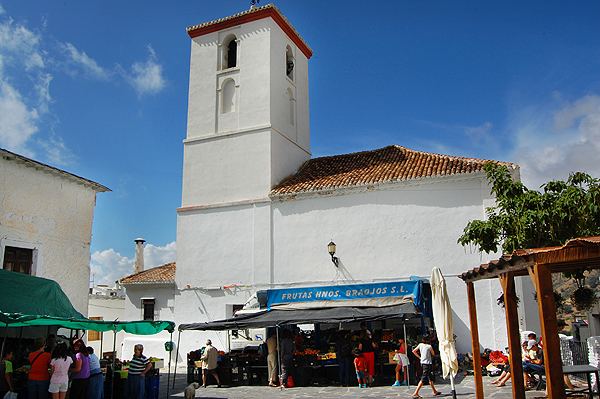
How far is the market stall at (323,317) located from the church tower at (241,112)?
541 cm

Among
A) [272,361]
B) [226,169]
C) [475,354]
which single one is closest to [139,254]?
[226,169]

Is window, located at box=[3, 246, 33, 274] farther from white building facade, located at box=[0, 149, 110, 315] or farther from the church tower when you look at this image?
the church tower

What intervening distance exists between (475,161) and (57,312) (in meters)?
13.1

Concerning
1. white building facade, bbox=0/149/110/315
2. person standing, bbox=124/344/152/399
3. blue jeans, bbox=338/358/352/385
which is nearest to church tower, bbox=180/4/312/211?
white building facade, bbox=0/149/110/315

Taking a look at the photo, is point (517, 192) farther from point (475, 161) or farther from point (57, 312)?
point (57, 312)

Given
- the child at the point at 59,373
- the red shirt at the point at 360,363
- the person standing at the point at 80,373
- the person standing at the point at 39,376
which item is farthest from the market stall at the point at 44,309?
the red shirt at the point at 360,363

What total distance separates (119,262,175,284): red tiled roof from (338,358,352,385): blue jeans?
9.70 metres

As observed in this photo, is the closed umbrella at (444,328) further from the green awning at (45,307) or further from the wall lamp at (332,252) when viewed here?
the wall lamp at (332,252)

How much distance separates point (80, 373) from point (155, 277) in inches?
476

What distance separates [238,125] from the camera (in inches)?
784

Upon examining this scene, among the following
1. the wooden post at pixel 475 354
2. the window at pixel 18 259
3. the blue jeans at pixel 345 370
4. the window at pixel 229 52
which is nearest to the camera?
the wooden post at pixel 475 354

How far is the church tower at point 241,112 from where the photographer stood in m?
19.1

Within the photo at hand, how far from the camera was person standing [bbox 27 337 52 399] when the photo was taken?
28.4 ft

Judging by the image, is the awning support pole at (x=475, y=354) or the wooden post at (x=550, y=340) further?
the awning support pole at (x=475, y=354)
